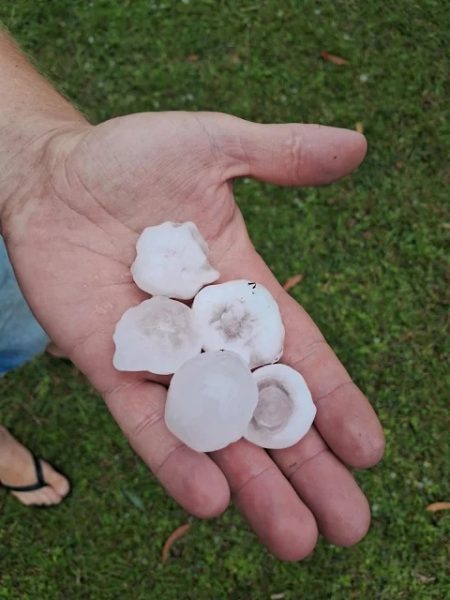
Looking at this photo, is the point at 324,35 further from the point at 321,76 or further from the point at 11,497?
the point at 11,497

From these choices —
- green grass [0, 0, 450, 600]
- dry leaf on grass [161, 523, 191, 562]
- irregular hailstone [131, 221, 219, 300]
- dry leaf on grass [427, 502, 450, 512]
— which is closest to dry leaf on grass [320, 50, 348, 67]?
green grass [0, 0, 450, 600]

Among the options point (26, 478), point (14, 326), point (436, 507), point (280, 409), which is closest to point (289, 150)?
point (280, 409)

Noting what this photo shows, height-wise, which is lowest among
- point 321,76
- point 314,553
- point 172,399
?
point 314,553

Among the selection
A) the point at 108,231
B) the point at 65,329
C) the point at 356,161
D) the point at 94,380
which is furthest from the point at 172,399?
the point at 356,161

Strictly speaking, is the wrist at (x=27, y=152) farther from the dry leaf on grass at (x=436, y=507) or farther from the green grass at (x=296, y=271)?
the dry leaf on grass at (x=436, y=507)

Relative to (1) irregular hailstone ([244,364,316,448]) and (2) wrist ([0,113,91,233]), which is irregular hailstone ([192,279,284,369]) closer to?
(1) irregular hailstone ([244,364,316,448])

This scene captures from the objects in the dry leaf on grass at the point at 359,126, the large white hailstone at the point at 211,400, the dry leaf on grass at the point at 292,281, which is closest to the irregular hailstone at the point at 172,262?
the large white hailstone at the point at 211,400
